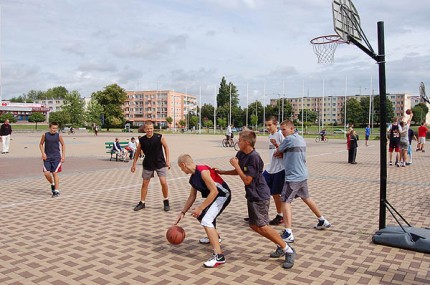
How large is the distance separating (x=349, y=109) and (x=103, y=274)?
367ft

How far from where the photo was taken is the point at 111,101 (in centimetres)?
8281

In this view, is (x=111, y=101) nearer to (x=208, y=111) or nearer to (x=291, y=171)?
(x=208, y=111)

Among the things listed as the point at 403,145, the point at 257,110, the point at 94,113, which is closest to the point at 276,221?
the point at 403,145

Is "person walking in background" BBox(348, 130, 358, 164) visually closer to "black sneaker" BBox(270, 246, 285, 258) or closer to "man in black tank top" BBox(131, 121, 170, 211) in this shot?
"man in black tank top" BBox(131, 121, 170, 211)

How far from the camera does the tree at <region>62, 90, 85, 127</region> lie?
73.9m

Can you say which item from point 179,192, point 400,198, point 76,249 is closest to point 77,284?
point 76,249

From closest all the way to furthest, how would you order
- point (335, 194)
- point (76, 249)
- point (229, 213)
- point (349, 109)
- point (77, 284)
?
point (77, 284)
point (76, 249)
point (229, 213)
point (335, 194)
point (349, 109)

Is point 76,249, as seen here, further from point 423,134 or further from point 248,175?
point 423,134

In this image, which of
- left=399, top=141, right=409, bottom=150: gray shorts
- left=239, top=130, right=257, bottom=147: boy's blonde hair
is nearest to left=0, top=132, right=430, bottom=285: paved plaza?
left=239, top=130, right=257, bottom=147: boy's blonde hair

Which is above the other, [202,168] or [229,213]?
[202,168]

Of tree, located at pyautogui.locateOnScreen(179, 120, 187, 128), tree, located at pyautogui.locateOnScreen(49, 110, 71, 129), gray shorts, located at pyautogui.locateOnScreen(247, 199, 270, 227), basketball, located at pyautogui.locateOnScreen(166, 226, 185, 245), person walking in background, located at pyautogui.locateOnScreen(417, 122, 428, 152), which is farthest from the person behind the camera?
tree, located at pyautogui.locateOnScreen(179, 120, 187, 128)

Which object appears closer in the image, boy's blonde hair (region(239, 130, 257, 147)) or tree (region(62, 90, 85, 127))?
boy's blonde hair (region(239, 130, 257, 147))

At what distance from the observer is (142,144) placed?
7.60 meters

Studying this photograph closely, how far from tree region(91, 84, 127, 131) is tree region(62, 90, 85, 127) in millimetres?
7010
